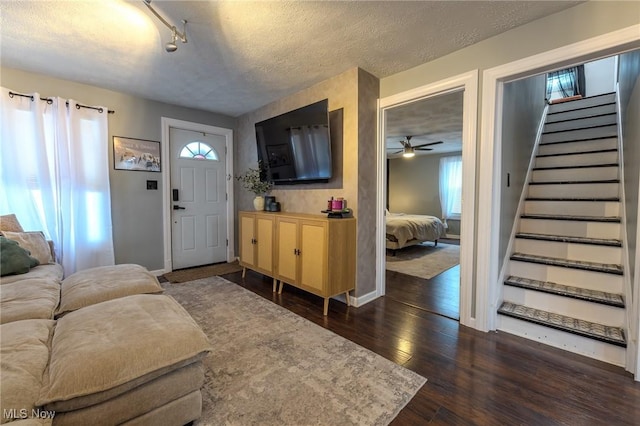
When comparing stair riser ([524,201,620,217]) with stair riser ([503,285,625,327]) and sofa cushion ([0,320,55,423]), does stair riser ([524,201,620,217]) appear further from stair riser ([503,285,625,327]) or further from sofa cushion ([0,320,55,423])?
sofa cushion ([0,320,55,423])

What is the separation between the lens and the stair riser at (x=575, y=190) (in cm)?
271

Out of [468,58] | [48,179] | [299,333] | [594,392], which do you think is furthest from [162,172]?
[594,392]

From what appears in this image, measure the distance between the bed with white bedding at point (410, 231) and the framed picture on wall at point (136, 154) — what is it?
3785 millimetres

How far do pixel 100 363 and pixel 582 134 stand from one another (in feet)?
16.4

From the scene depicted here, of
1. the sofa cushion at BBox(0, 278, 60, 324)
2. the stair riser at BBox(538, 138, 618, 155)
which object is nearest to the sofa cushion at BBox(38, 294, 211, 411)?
the sofa cushion at BBox(0, 278, 60, 324)

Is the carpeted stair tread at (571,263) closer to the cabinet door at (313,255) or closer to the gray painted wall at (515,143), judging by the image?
the gray painted wall at (515,143)

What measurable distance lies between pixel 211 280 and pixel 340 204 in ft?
6.53

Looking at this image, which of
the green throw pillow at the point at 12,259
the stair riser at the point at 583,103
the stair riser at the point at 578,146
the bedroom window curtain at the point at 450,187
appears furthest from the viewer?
the bedroom window curtain at the point at 450,187

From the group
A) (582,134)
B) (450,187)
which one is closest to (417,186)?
(450,187)

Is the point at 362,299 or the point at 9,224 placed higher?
the point at 9,224

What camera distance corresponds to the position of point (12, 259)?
195 cm

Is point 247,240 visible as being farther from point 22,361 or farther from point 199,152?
point 22,361

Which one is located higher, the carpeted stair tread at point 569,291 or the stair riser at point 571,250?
the stair riser at point 571,250

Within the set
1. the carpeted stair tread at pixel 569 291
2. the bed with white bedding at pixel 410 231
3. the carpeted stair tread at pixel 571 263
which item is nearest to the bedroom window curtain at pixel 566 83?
the bed with white bedding at pixel 410 231
